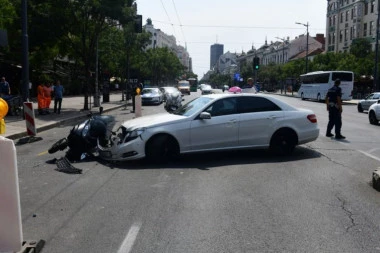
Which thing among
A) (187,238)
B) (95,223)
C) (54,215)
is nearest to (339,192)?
A: (187,238)

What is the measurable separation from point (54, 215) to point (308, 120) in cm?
667

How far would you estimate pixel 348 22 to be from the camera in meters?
76.5

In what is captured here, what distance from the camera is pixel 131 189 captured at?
7.12 m

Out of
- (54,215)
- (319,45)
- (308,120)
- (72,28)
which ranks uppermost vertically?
(319,45)

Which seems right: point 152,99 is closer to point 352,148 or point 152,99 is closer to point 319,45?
point 352,148

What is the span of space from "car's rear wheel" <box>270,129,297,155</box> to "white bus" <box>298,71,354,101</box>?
30.9 m

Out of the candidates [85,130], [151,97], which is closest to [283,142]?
[85,130]

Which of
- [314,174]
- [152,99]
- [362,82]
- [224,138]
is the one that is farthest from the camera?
[362,82]

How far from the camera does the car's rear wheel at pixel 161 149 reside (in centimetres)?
911

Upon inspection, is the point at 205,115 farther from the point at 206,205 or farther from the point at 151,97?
the point at 151,97

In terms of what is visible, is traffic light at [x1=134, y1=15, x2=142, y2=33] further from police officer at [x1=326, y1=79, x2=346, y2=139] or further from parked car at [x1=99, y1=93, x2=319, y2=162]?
parked car at [x1=99, y1=93, x2=319, y2=162]

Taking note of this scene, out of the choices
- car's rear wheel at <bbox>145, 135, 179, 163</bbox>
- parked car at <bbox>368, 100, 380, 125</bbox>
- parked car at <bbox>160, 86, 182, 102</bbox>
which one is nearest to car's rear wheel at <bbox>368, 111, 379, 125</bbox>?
parked car at <bbox>368, 100, 380, 125</bbox>

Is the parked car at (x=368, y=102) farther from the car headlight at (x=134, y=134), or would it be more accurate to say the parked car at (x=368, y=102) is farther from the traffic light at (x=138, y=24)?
the car headlight at (x=134, y=134)

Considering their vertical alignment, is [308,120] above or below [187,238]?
above
